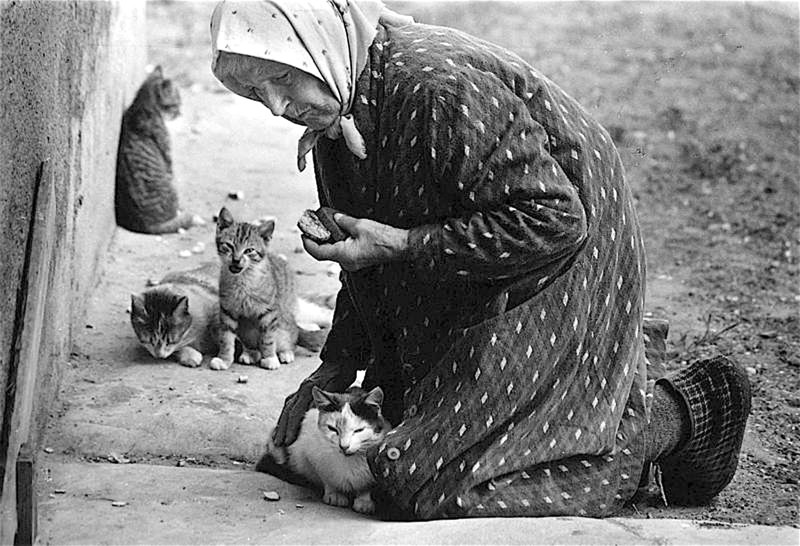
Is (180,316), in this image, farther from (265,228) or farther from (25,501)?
(25,501)

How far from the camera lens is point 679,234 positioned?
7086 mm

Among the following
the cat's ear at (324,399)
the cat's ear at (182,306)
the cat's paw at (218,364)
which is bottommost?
the cat's paw at (218,364)

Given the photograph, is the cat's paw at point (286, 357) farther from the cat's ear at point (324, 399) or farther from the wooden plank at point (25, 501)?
the wooden plank at point (25, 501)

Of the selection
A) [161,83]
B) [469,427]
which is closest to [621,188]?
[469,427]

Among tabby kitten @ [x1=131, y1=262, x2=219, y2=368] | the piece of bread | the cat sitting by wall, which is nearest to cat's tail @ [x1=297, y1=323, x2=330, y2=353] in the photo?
the cat sitting by wall

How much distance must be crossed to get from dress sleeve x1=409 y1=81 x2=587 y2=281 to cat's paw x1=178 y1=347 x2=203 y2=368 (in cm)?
220

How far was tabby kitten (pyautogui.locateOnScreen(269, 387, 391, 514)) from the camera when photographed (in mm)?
3562

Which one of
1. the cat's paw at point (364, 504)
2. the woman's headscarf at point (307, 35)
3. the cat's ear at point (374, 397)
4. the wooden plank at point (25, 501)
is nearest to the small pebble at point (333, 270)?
the cat's ear at point (374, 397)

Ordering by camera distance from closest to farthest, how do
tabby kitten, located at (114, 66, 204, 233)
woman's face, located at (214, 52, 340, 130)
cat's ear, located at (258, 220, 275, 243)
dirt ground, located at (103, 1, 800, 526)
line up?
woman's face, located at (214, 52, 340, 130)
dirt ground, located at (103, 1, 800, 526)
cat's ear, located at (258, 220, 275, 243)
tabby kitten, located at (114, 66, 204, 233)

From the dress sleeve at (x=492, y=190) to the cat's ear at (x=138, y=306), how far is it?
7.54ft

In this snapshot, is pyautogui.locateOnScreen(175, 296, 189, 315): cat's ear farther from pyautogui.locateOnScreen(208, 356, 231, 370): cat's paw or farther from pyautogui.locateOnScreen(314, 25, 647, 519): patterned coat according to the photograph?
pyautogui.locateOnScreen(314, 25, 647, 519): patterned coat

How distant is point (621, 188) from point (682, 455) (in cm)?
88

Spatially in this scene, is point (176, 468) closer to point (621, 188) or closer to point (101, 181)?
point (621, 188)

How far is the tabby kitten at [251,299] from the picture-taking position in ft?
17.0
